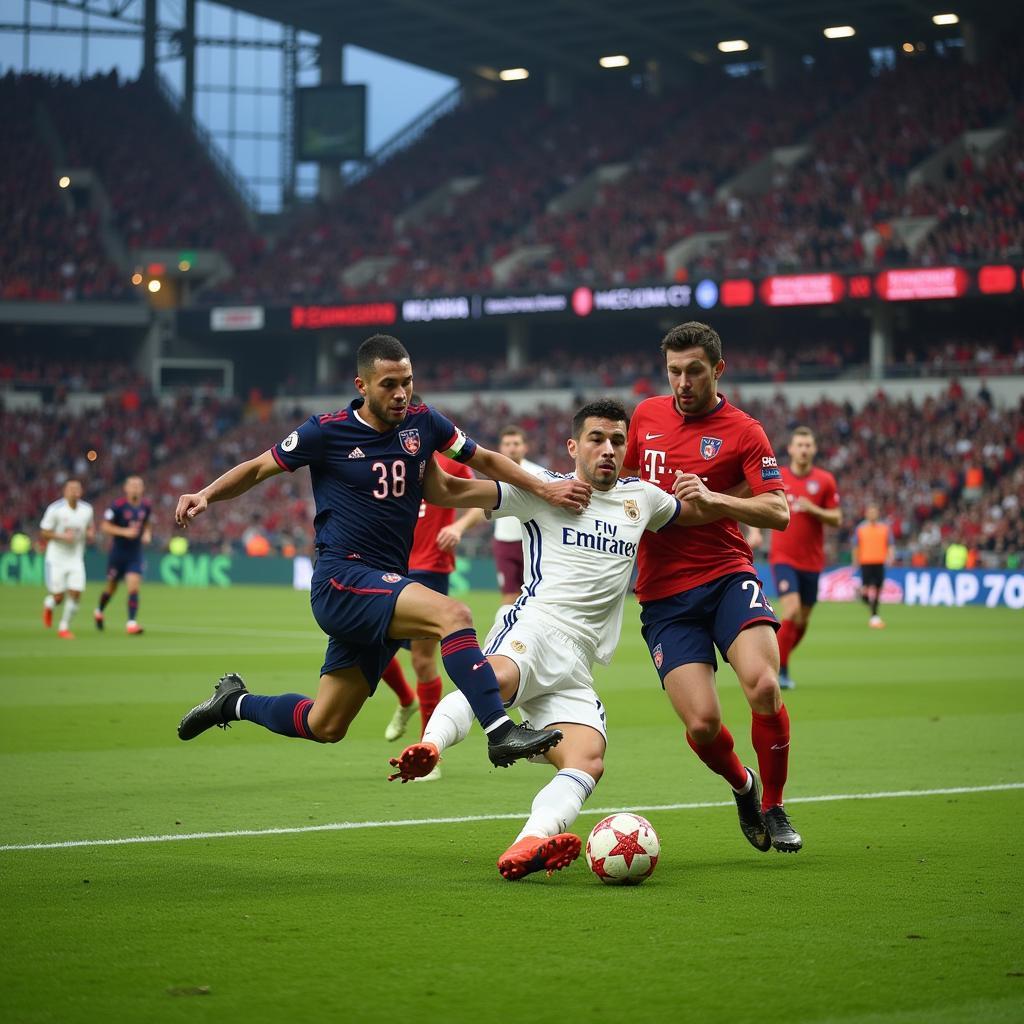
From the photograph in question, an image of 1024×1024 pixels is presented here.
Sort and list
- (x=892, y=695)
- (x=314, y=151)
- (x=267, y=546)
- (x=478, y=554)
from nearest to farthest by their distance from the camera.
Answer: (x=892, y=695), (x=478, y=554), (x=267, y=546), (x=314, y=151)

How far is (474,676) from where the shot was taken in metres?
6.44

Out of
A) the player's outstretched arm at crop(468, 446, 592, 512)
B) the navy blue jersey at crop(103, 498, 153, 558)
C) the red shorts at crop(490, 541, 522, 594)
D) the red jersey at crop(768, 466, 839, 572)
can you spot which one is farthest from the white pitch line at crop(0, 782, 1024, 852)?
the navy blue jersey at crop(103, 498, 153, 558)

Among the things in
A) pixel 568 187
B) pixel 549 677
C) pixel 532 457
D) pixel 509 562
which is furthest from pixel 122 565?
pixel 568 187

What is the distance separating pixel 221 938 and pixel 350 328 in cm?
5226

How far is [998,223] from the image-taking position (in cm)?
4209

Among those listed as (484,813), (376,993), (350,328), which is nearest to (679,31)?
(350,328)

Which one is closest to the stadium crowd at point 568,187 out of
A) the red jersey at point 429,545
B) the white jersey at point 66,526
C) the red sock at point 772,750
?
the white jersey at point 66,526

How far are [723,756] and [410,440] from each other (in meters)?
2.07

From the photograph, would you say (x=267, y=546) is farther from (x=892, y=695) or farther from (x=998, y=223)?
(x=892, y=695)

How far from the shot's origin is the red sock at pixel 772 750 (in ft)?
23.6

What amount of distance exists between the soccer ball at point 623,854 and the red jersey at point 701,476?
1344mm

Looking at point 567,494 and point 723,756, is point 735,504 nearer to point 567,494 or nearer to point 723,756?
point 567,494

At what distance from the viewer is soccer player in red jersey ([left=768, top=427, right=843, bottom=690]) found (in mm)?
15336

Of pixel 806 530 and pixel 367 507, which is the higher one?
pixel 367 507
